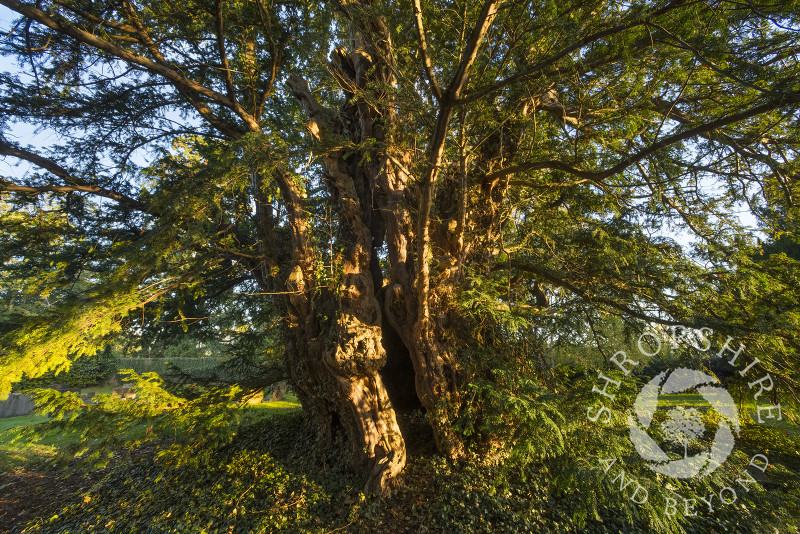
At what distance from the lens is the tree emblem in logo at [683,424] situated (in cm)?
362

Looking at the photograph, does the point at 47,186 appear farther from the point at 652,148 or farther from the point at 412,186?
the point at 652,148

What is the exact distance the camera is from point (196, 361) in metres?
20.8

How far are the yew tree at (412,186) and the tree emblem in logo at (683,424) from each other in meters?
0.83

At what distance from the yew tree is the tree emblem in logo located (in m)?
0.83

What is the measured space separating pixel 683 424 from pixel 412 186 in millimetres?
5216

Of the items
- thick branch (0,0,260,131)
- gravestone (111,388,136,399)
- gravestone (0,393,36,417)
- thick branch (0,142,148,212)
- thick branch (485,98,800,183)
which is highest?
thick branch (0,0,260,131)

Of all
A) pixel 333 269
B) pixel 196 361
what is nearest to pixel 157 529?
pixel 333 269

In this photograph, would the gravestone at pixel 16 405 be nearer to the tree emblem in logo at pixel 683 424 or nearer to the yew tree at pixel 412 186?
the yew tree at pixel 412 186

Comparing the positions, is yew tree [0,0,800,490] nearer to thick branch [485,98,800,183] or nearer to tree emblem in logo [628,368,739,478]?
thick branch [485,98,800,183]

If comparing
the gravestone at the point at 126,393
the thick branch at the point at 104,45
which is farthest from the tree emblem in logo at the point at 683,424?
the thick branch at the point at 104,45

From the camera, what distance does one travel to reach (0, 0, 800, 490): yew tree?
12.3 ft

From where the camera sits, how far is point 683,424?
14.4 ft

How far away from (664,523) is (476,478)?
204 cm

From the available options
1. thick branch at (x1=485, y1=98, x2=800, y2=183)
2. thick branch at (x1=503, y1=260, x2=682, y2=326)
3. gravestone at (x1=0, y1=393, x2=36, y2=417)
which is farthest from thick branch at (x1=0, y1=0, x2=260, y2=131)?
gravestone at (x1=0, y1=393, x2=36, y2=417)
